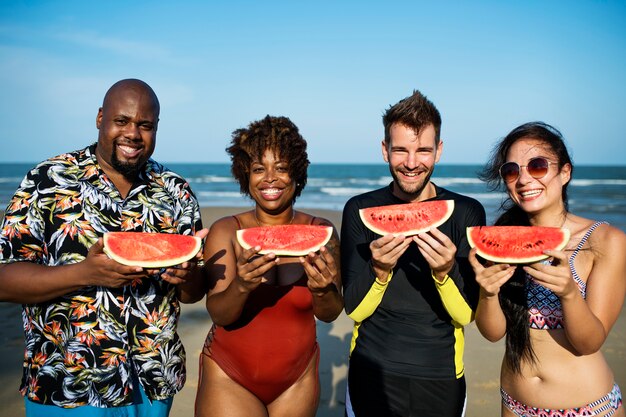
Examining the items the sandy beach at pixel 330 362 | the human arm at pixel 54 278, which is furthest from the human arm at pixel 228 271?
the sandy beach at pixel 330 362

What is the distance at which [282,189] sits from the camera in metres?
3.07

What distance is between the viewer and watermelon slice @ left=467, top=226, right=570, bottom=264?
2.47m

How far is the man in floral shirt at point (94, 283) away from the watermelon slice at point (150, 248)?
0.05 metres

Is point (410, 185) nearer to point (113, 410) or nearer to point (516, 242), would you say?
point (516, 242)

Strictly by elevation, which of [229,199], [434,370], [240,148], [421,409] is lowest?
[229,199]

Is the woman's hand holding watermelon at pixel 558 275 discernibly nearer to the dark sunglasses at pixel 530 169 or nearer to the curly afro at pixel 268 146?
the dark sunglasses at pixel 530 169

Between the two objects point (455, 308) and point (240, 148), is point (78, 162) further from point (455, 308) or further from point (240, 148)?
point (455, 308)

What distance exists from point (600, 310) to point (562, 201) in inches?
29.2

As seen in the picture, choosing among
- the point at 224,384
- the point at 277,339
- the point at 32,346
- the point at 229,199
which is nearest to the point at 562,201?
the point at 277,339

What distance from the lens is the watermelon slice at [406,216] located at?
2.70 metres

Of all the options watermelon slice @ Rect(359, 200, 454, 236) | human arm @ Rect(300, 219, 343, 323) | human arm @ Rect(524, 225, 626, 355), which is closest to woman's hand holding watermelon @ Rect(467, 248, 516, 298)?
human arm @ Rect(524, 225, 626, 355)

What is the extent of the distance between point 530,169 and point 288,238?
1573mm

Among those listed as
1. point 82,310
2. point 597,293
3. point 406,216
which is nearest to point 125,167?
point 82,310

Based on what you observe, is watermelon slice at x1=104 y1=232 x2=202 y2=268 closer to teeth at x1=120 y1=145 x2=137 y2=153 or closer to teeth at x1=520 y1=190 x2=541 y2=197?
teeth at x1=120 y1=145 x2=137 y2=153
